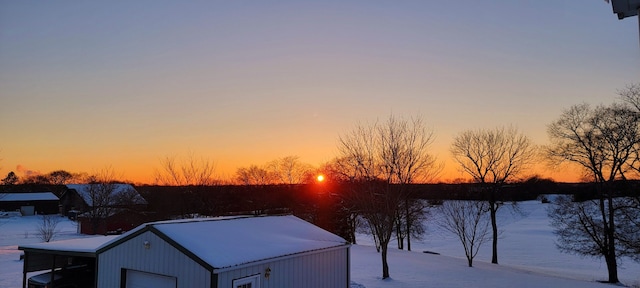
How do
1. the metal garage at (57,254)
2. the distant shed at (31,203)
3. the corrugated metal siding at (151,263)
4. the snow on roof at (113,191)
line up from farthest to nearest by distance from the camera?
the distant shed at (31,203)
the snow on roof at (113,191)
the metal garage at (57,254)
the corrugated metal siding at (151,263)

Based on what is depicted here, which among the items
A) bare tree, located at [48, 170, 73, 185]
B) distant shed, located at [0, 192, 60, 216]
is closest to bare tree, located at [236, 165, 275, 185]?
distant shed, located at [0, 192, 60, 216]

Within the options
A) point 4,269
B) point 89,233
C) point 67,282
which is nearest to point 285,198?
point 89,233

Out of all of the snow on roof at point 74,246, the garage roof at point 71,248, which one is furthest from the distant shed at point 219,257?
the snow on roof at point 74,246

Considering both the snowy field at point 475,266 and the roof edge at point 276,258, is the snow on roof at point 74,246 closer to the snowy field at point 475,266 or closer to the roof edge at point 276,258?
the snowy field at point 475,266

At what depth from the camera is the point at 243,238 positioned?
1152cm

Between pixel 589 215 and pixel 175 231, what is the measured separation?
22768 mm

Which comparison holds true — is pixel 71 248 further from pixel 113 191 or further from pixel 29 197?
pixel 29 197

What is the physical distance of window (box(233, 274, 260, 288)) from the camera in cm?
963

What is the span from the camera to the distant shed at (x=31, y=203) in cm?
6556

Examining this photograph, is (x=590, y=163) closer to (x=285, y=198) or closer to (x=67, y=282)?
(x=67, y=282)

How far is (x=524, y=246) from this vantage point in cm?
3912

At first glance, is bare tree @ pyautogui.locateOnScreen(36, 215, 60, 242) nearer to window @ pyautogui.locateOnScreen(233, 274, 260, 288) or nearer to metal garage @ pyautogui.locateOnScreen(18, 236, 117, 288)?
metal garage @ pyautogui.locateOnScreen(18, 236, 117, 288)

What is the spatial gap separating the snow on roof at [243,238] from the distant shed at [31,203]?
223 ft

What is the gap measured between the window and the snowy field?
7519 mm
